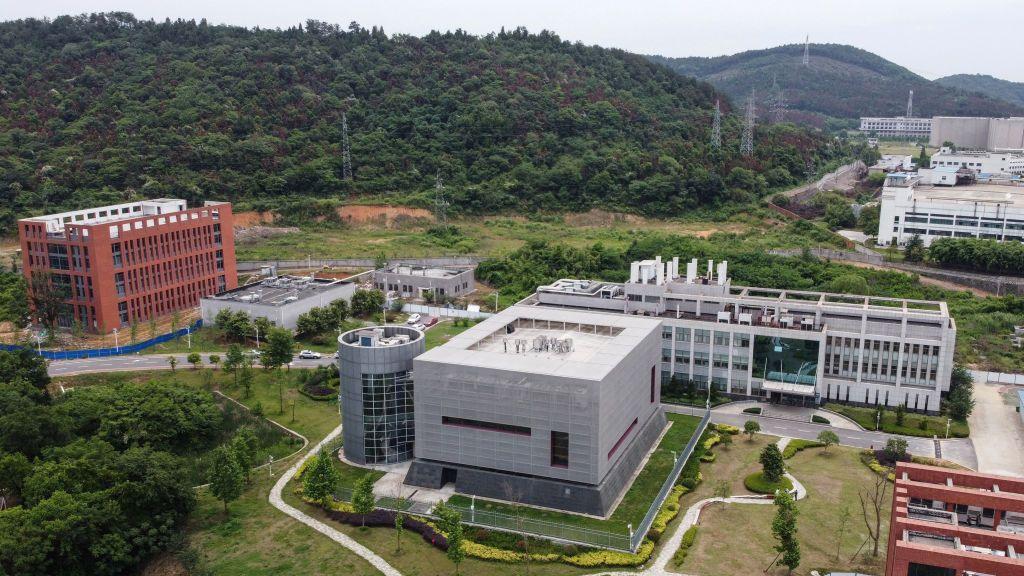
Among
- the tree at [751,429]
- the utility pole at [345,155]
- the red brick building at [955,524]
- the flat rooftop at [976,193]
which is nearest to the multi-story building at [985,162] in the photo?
the flat rooftop at [976,193]

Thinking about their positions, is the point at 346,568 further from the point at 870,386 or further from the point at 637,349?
the point at 870,386

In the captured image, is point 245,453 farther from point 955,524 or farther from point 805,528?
point 955,524

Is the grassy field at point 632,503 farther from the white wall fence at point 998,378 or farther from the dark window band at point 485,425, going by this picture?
the white wall fence at point 998,378

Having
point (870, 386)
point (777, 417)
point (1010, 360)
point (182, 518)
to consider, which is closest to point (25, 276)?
point (182, 518)

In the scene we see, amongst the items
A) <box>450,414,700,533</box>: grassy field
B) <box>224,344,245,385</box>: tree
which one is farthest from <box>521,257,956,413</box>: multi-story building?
<box>224,344,245,385</box>: tree

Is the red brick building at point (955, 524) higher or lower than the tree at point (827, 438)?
higher

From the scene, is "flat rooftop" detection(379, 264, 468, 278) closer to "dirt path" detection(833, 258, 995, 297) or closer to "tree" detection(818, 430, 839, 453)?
"tree" detection(818, 430, 839, 453)

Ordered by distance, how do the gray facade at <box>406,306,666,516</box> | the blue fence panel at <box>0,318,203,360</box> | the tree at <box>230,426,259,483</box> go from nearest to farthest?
1. the gray facade at <box>406,306,666,516</box>
2. the tree at <box>230,426,259,483</box>
3. the blue fence panel at <box>0,318,203,360</box>
